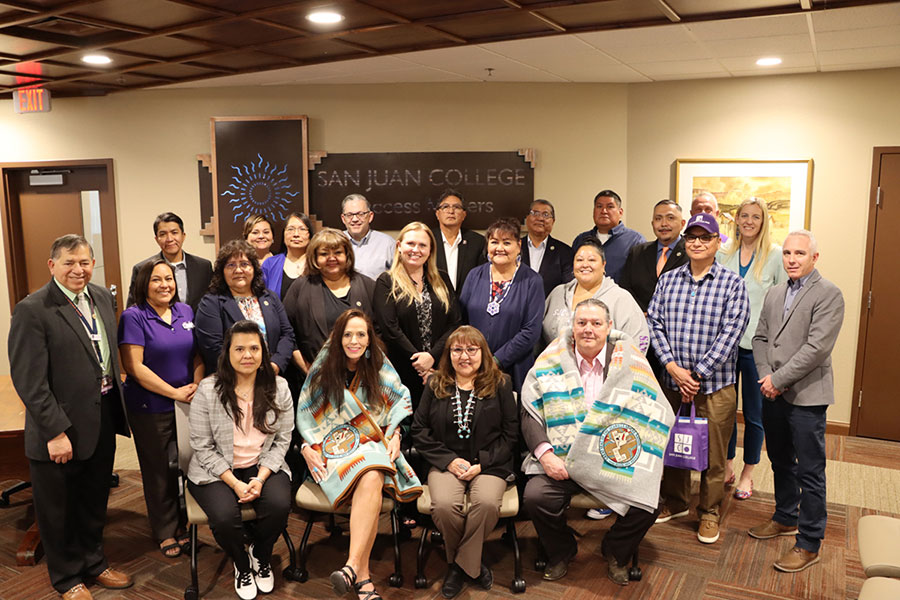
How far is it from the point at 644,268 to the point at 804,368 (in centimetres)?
114

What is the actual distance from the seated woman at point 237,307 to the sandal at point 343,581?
3.25 ft

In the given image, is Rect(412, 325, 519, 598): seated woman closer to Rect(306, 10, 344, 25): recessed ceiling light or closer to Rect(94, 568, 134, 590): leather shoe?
Rect(94, 568, 134, 590): leather shoe

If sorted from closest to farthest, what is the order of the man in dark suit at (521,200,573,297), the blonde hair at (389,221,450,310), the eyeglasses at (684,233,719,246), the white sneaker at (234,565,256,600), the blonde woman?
the white sneaker at (234,565,256,600) → the eyeglasses at (684,233,719,246) → the blonde hair at (389,221,450,310) → the blonde woman → the man in dark suit at (521,200,573,297)

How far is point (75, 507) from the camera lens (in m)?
3.05

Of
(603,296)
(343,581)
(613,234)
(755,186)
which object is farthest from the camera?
(755,186)

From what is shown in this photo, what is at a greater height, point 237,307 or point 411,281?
point 411,281

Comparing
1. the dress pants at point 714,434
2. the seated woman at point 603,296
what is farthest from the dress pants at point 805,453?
the seated woman at point 603,296

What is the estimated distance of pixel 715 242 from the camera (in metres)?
3.38

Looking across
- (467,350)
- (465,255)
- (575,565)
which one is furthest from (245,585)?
(465,255)

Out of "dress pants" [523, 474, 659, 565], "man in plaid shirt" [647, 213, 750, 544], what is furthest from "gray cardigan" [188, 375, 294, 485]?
"man in plaid shirt" [647, 213, 750, 544]

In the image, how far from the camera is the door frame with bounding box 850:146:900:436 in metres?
4.75

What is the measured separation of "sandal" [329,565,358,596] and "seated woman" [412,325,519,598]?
0.42 m

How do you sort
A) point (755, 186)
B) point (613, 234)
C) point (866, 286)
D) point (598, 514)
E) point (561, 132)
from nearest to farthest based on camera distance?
point (598, 514), point (613, 234), point (866, 286), point (755, 186), point (561, 132)

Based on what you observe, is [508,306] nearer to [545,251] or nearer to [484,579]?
[545,251]
